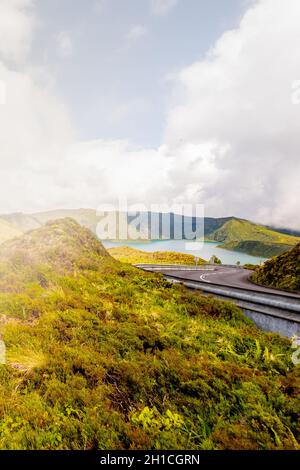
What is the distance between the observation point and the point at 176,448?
3.95m

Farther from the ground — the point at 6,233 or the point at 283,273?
the point at 6,233

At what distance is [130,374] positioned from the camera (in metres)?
5.55

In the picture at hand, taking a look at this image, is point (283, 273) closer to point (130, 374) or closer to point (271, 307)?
point (271, 307)

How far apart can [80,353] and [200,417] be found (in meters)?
3.14

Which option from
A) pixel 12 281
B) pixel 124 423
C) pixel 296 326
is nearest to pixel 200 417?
pixel 124 423

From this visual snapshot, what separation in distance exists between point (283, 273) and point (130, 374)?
20.3m

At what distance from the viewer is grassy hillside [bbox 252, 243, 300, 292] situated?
19.4 metres

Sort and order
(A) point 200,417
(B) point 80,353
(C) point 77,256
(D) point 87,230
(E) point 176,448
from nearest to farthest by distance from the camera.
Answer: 1. (E) point 176,448
2. (A) point 200,417
3. (B) point 80,353
4. (C) point 77,256
5. (D) point 87,230

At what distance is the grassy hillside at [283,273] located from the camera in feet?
63.8

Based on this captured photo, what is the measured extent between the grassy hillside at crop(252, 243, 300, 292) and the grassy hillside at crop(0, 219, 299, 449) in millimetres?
11692

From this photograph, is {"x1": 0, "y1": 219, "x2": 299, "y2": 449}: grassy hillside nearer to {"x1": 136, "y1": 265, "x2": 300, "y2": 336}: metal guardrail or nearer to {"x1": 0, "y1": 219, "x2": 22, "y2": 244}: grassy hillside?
{"x1": 136, "y1": 265, "x2": 300, "y2": 336}: metal guardrail

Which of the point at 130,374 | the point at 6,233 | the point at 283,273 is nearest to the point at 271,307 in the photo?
the point at 130,374
